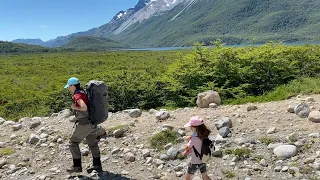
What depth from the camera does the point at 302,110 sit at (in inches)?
369

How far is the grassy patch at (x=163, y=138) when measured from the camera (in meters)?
8.98

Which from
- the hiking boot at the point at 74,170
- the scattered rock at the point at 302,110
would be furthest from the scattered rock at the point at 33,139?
the scattered rock at the point at 302,110

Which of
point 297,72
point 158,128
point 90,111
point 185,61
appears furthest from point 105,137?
point 297,72

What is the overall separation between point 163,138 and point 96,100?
242cm

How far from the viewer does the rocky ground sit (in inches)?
292

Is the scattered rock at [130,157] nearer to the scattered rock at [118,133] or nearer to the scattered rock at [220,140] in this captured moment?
the scattered rock at [118,133]

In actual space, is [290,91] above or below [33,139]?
below

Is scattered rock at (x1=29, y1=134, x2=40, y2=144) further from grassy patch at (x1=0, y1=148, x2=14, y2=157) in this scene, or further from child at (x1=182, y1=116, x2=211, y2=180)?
child at (x1=182, y1=116, x2=211, y2=180)

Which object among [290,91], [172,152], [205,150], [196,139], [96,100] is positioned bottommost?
[290,91]

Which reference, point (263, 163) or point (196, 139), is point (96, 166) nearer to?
point (196, 139)

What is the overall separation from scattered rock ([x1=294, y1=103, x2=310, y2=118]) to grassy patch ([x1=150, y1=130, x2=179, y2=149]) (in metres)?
3.26

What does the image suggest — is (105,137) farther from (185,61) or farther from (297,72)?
(297,72)

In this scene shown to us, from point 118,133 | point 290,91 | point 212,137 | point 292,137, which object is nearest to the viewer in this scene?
point 292,137

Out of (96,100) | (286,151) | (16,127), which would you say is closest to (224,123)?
(286,151)
